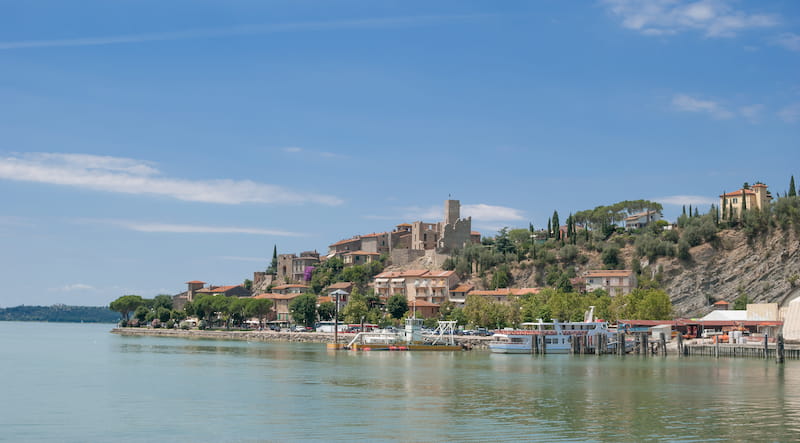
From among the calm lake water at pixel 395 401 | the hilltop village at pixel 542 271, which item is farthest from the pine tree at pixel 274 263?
the calm lake water at pixel 395 401

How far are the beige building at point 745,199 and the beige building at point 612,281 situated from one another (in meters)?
16.1

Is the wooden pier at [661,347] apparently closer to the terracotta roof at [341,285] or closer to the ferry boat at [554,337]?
the ferry boat at [554,337]

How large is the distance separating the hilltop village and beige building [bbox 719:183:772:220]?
0.53 ft

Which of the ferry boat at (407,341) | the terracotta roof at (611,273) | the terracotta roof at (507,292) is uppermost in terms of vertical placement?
the terracotta roof at (611,273)

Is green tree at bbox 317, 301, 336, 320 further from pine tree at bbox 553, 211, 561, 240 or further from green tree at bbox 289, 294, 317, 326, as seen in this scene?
pine tree at bbox 553, 211, 561, 240

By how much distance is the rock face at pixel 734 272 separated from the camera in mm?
100562

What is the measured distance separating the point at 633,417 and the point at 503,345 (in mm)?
48731

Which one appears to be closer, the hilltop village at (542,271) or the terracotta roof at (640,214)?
the hilltop village at (542,271)

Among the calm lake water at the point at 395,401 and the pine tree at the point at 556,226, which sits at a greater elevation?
the pine tree at the point at 556,226

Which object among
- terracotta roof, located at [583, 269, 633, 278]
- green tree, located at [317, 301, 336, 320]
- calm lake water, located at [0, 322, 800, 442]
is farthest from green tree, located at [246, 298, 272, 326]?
calm lake water, located at [0, 322, 800, 442]

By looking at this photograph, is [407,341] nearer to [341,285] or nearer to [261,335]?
[261,335]

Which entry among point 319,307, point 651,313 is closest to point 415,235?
point 319,307

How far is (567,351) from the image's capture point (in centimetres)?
8350

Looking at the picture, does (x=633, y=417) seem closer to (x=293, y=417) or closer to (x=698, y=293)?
(x=293, y=417)
